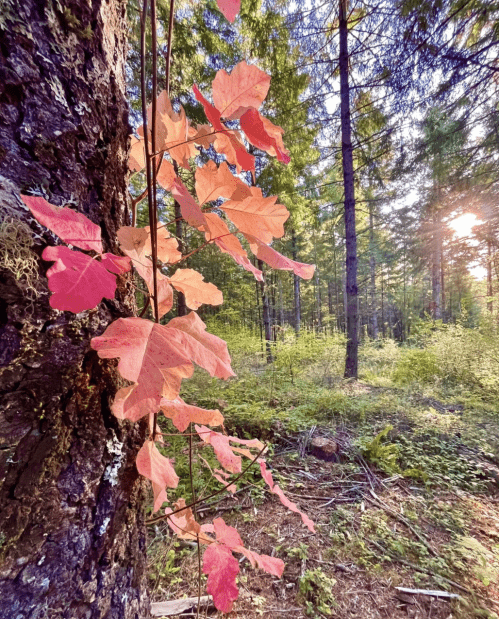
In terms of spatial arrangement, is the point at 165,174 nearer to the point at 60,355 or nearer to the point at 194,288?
the point at 194,288

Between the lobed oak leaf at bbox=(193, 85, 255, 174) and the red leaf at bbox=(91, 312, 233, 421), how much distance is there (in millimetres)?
257

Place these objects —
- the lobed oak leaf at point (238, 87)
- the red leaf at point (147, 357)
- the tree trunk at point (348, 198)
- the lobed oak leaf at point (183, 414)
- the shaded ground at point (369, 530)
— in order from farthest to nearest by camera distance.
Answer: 1. the tree trunk at point (348, 198)
2. the shaded ground at point (369, 530)
3. the lobed oak leaf at point (183, 414)
4. the lobed oak leaf at point (238, 87)
5. the red leaf at point (147, 357)

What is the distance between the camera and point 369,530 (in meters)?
1.58

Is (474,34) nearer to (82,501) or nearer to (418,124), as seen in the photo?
(418,124)

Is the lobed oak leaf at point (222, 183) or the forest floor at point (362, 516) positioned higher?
the lobed oak leaf at point (222, 183)

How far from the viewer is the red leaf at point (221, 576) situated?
0.50 meters

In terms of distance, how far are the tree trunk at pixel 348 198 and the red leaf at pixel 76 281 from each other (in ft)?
17.0

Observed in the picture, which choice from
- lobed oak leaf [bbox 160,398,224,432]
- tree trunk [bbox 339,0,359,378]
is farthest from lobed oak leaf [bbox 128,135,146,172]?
tree trunk [bbox 339,0,359,378]

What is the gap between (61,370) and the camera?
402 millimetres

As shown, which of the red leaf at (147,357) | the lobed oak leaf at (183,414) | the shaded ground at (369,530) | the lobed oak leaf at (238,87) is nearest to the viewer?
the red leaf at (147,357)

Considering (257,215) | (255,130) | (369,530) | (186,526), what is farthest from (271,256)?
(369,530)

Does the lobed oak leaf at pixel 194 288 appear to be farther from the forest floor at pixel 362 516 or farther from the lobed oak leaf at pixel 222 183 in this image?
the forest floor at pixel 362 516

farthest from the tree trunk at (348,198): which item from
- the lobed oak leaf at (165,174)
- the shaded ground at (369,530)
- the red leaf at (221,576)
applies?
the lobed oak leaf at (165,174)

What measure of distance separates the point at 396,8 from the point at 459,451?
6.35m
